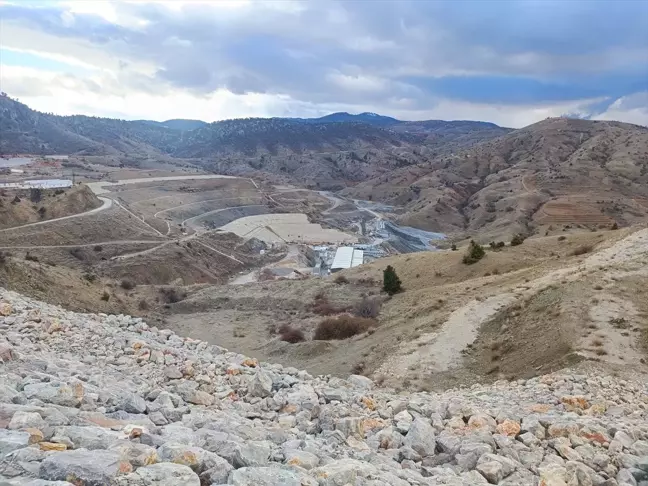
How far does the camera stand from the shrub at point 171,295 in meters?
46.0

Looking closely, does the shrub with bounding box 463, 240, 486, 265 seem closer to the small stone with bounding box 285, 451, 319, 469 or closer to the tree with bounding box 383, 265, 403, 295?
the tree with bounding box 383, 265, 403, 295

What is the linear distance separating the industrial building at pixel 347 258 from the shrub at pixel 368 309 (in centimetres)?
3285

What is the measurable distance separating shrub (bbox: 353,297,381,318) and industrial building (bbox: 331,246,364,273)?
32846 mm

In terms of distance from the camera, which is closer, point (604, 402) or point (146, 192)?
point (604, 402)

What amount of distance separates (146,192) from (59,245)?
4837cm

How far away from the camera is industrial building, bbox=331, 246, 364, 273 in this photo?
71.6 meters

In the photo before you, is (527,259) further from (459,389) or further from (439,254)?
(459,389)

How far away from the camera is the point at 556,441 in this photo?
30.8 feet

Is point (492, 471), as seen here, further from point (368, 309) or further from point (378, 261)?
point (378, 261)

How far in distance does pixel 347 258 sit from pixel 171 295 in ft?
112

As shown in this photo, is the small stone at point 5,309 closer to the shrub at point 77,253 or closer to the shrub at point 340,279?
the shrub at point 340,279

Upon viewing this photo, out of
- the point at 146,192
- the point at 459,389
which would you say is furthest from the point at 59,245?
the point at 459,389

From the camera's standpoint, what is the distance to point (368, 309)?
3531 cm

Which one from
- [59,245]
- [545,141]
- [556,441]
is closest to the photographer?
[556,441]
